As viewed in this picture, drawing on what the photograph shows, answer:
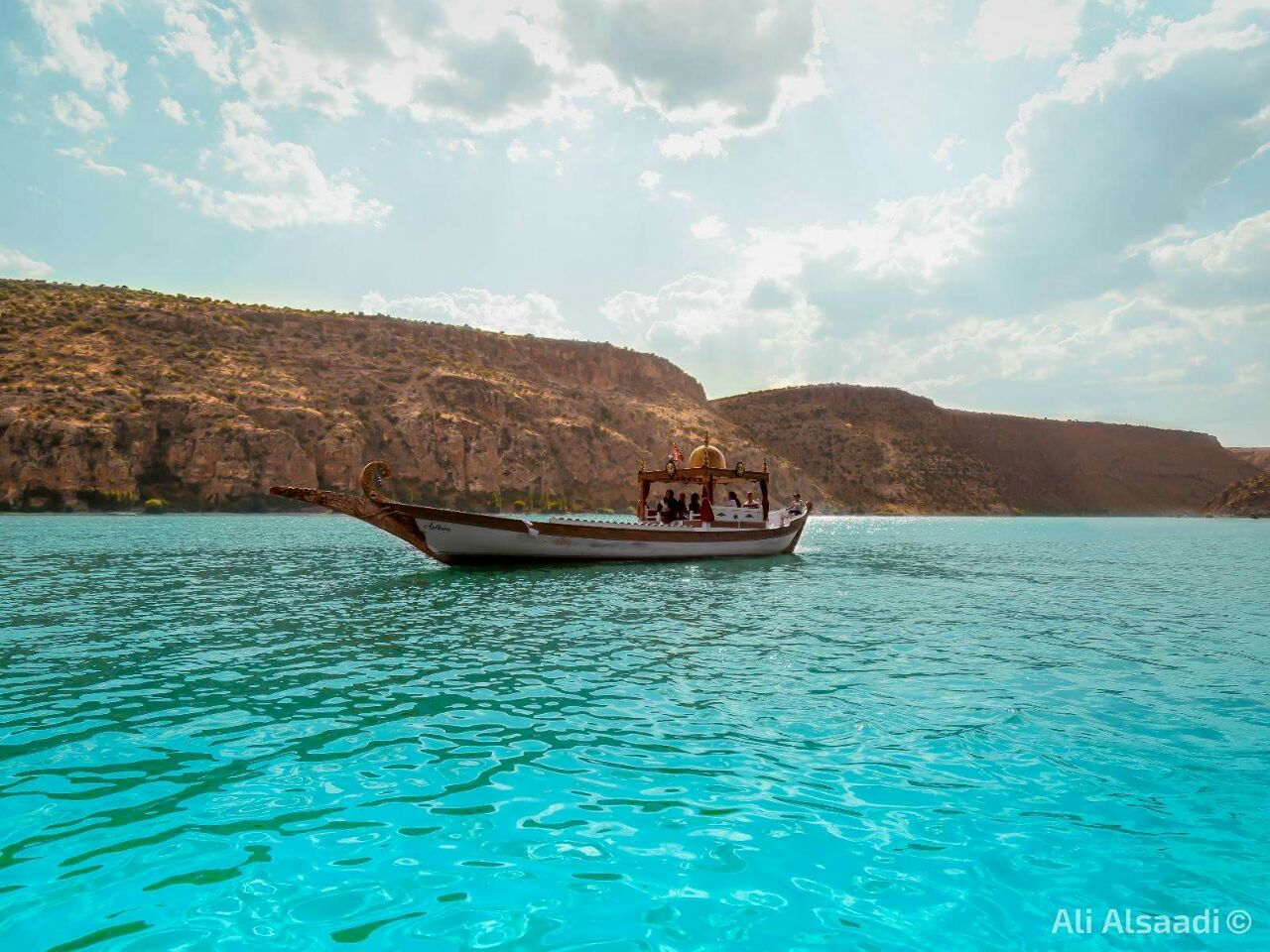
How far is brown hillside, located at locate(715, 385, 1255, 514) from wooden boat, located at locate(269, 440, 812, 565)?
107m

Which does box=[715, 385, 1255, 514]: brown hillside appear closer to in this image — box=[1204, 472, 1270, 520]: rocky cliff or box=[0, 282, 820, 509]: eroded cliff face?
box=[0, 282, 820, 509]: eroded cliff face

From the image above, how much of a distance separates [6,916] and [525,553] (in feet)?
72.5

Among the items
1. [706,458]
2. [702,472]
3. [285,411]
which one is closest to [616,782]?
[702,472]

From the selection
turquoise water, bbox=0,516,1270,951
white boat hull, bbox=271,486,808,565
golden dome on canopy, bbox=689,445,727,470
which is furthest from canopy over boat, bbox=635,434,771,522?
turquoise water, bbox=0,516,1270,951

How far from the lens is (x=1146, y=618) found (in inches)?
654

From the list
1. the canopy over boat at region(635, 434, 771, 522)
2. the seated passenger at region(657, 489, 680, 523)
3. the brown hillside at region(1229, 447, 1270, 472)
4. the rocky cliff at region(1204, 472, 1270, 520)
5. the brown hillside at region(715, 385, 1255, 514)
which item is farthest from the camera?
the brown hillside at region(1229, 447, 1270, 472)

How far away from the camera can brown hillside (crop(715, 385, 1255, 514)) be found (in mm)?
140000

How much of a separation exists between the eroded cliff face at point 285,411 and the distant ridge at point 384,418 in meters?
0.22

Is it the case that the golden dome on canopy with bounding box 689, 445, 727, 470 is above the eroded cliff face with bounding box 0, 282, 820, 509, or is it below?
below

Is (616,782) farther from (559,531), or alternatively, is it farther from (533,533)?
(559,531)

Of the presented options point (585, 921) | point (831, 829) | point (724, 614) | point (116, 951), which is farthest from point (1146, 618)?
point (116, 951)

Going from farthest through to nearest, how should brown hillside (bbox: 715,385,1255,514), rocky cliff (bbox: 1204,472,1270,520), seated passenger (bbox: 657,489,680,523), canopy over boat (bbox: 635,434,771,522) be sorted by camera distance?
1. brown hillside (bbox: 715,385,1255,514)
2. rocky cliff (bbox: 1204,472,1270,520)
3. seated passenger (bbox: 657,489,680,523)
4. canopy over boat (bbox: 635,434,771,522)

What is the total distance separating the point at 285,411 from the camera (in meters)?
80.3

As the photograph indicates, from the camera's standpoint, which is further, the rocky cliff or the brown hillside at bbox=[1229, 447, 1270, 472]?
the brown hillside at bbox=[1229, 447, 1270, 472]
